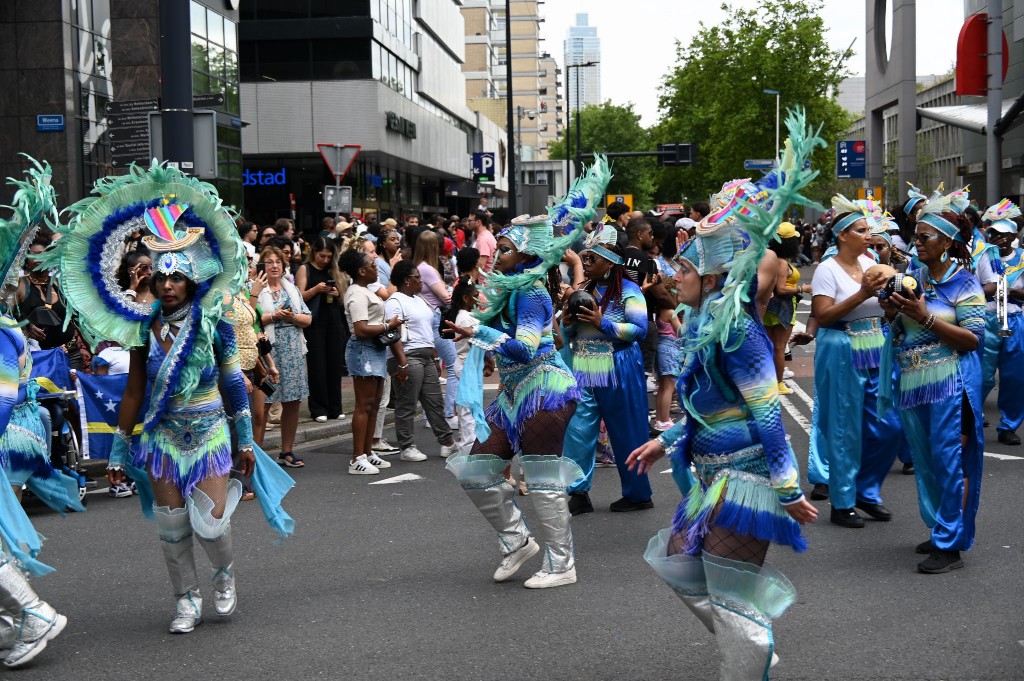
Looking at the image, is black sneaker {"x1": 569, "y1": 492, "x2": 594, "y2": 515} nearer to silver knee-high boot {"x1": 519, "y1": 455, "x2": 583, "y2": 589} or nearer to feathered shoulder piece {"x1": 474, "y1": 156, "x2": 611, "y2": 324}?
silver knee-high boot {"x1": 519, "y1": 455, "x2": 583, "y2": 589}

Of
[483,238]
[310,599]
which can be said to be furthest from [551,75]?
[310,599]

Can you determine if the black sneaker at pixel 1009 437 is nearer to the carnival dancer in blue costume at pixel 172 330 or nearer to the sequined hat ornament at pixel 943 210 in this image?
the sequined hat ornament at pixel 943 210

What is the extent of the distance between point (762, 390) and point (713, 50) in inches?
2629

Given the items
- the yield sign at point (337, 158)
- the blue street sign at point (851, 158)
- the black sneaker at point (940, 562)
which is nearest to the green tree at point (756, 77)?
the blue street sign at point (851, 158)

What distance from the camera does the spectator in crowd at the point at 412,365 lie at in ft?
33.0

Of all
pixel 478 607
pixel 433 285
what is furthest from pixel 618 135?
pixel 478 607

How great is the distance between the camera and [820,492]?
27.7ft

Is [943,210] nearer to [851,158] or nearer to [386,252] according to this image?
[386,252]

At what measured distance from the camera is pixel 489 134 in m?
72.8

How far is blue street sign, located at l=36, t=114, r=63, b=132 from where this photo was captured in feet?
63.5

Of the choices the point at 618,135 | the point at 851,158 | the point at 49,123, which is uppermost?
the point at 618,135

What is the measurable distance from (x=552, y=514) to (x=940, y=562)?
2.07m

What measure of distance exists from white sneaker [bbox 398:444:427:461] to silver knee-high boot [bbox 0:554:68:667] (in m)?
5.24

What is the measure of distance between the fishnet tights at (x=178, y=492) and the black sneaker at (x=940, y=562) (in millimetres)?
3647
